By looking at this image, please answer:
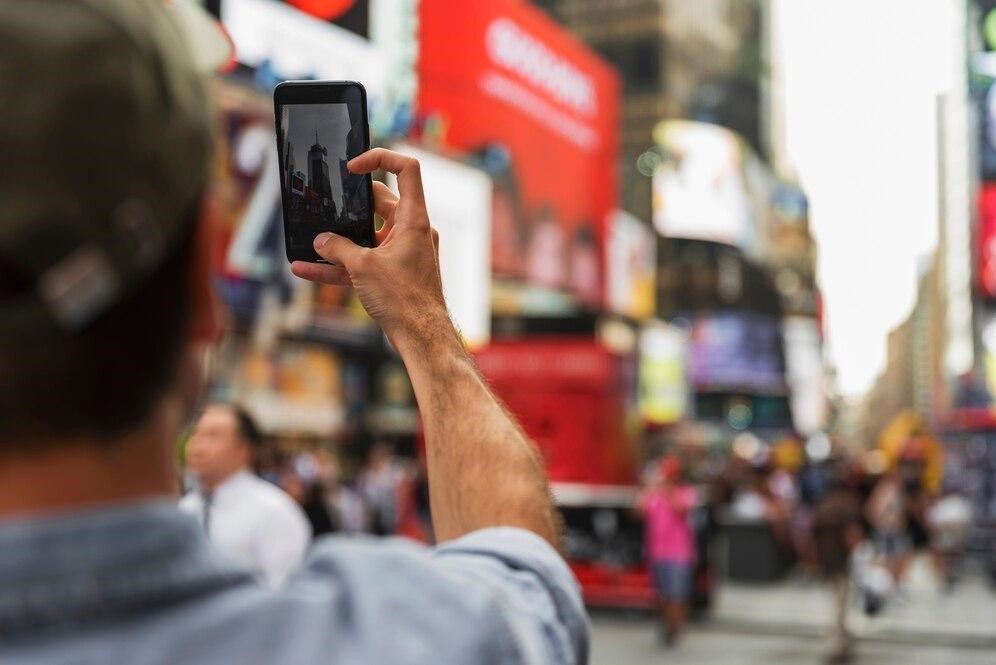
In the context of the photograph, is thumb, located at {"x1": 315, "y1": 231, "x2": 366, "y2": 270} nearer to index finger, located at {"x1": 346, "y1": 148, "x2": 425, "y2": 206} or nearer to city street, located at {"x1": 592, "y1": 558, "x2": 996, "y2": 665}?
index finger, located at {"x1": 346, "y1": 148, "x2": 425, "y2": 206}

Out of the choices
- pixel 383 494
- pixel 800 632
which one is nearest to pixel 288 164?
pixel 800 632

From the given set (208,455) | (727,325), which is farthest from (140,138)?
(727,325)

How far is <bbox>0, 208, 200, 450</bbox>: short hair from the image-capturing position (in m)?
0.89

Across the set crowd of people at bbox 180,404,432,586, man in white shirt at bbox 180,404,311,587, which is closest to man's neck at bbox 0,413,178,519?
crowd of people at bbox 180,404,432,586

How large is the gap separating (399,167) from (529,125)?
30.0 m

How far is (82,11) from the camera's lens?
903 mm

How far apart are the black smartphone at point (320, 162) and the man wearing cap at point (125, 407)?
0.53 meters

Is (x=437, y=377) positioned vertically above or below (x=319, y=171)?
below

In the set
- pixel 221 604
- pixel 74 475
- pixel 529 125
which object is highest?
pixel 529 125

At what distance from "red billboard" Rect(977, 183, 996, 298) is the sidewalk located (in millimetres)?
7259

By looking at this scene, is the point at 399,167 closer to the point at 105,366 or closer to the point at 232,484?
the point at 105,366

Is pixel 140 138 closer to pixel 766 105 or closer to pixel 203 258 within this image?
pixel 203 258

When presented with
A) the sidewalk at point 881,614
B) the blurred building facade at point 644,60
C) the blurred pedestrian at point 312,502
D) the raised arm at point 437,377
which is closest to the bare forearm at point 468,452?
the raised arm at point 437,377

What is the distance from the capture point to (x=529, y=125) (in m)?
31.1
